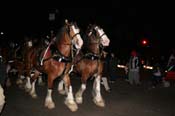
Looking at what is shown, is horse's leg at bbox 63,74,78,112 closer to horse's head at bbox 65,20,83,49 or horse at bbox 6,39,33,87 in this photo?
horse's head at bbox 65,20,83,49

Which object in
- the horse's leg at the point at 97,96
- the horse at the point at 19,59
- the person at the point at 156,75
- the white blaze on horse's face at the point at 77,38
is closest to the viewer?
the white blaze on horse's face at the point at 77,38

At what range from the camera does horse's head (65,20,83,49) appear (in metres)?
12.0

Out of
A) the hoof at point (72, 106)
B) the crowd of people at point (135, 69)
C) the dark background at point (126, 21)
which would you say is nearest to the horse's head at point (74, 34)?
the hoof at point (72, 106)

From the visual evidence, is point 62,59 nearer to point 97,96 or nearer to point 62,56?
point 62,56

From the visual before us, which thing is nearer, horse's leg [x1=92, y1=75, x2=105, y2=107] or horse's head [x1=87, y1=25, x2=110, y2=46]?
horse's head [x1=87, y1=25, x2=110, y2=46]

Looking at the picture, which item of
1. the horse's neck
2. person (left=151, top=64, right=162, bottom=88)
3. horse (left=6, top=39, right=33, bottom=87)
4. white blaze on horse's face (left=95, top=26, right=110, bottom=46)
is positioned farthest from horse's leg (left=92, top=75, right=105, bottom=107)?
person (left=151, top=64, right=162, bottom=88)

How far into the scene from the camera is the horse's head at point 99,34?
13203 millimetres

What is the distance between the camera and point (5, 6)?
66.6m

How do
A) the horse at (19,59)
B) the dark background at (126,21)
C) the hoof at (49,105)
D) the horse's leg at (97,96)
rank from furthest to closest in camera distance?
the dark background at (126,21) < the horse at (19,59) < the horse's leg at (97,96) < the hoof at (49,105)

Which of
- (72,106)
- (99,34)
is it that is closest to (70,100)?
(72,106)

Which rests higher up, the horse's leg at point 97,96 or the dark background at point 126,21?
the dark background at point 126,21

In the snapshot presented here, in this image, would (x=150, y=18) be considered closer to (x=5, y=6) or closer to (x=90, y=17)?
(x=90, y=17)

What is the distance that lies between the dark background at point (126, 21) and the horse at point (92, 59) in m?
18.6

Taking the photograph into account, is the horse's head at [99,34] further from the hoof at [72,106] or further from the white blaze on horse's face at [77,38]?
the hoof at [72,106]
